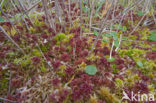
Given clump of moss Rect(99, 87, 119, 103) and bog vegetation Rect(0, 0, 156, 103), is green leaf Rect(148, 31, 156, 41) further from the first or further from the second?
clump of moss Rect(99, 87, 119, 103)

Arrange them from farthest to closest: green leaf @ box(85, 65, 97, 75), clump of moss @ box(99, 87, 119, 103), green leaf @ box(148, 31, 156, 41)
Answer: green leaf @ box(148, 31, 156, 41) → green leaf @ box(85, 65, 97, 75) → clump of moss @ box(99, 87, 119, 103)

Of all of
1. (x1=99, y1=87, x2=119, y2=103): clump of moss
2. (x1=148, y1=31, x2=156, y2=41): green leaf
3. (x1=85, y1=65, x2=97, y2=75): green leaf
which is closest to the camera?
(x1=99, y1=87, x2=119, y2=103): clump of moss

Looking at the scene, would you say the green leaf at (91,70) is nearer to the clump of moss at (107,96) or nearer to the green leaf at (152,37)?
the clump of moss at (107,96)

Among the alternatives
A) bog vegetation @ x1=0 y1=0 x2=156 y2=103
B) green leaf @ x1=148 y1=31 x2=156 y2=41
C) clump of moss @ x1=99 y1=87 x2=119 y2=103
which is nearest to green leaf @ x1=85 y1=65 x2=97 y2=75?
bog vegetation @ x1=0 y1=0 x2=156 y2=103

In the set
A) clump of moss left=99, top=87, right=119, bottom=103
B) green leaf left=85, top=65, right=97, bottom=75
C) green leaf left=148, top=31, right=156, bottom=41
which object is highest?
green leaf left=148, top=31, right=156, bottom=41

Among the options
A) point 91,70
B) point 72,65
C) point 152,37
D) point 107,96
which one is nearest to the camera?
point 107,96

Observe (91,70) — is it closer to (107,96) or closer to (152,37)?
(107,96)

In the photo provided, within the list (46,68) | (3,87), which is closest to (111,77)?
(46,68)

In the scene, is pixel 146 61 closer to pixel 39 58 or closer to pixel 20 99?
pixel 39 58

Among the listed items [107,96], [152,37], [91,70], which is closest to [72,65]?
[91,70]

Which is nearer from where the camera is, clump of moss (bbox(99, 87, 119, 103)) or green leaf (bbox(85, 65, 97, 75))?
clump of moss (bbox(99, 87, 119, 103))

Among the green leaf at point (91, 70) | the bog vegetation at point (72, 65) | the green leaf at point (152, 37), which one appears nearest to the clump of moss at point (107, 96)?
the bog vegetation at point (72, 65)
